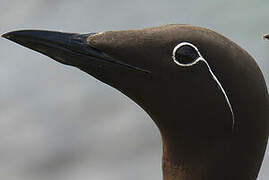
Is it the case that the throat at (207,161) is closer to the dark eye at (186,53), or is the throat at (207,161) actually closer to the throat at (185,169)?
the throat at (185,169)

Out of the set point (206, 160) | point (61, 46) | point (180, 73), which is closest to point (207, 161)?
point (206, 160)

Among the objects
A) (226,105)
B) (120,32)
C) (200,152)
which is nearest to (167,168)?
(200,152)

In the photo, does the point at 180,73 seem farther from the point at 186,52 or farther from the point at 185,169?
the point at 185,169

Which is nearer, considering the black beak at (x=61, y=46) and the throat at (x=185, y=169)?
the black beak at (x=61, y=46)

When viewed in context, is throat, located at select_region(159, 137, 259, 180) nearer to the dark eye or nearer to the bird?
the bird

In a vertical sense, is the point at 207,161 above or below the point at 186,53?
below

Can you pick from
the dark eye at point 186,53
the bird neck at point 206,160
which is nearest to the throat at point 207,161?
the bird neck at point 206,160

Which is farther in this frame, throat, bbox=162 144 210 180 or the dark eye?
throat, bbox=162 144 210 180

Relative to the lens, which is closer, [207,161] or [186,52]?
[186,52]

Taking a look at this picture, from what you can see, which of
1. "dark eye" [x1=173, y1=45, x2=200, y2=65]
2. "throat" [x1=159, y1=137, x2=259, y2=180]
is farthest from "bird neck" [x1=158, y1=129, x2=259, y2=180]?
"dark eye" [x1=173, y1=45, x2=200, y2=65]
